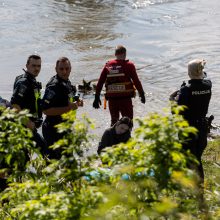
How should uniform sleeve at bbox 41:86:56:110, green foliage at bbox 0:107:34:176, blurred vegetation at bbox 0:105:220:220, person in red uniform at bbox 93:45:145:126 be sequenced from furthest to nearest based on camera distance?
person in red uniform at bbox 93:45:145:126 < uniform sleeve at bbox 41:86:56:110 < green foliage at bbox 0:107:34:176 < blurred vegetation at bbox 0:105:220:220

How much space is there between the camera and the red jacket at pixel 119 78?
8727 mm

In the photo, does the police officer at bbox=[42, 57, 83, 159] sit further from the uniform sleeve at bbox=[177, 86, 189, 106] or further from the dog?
the dog

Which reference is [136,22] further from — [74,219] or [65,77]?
[74,219]

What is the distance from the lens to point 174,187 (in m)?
3.40

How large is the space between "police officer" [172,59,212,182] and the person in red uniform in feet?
6.81

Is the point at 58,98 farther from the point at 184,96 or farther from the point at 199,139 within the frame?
the point at 199,139

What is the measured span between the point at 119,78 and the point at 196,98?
7.46 feet

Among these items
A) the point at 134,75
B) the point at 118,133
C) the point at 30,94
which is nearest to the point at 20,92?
the point at 30,94

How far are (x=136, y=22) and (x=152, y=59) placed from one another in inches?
207

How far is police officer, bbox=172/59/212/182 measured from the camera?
6.57 metres

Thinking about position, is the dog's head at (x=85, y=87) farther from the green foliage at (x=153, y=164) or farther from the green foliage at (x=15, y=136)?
the green foliage at (x=153, y=164)

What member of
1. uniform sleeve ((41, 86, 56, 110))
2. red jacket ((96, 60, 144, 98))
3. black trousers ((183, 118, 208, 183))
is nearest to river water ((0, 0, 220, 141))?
red jacket ((96, 60, 144, 98))

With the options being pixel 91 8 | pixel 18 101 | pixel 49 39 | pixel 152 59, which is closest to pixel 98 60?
pixel 152 59

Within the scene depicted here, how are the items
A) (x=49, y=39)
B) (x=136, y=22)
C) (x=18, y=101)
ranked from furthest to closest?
(x=136, y=22) < (x=49, y=39) < (x=18, y=101)
